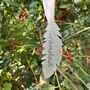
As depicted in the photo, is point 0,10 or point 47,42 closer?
point 47,42

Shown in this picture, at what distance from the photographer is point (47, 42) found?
0.49 metres

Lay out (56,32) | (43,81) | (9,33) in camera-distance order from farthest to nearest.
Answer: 1. (9,33)
2. (43,81)
3. (56,32)

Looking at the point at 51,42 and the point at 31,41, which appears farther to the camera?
the point at 31,41

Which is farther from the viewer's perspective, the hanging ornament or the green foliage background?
the green foliage background

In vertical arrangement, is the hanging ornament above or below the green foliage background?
above

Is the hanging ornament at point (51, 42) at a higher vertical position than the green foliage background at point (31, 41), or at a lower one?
higher

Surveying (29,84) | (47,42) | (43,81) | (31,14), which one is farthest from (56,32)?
(29,84)

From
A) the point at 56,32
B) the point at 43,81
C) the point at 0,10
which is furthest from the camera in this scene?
the point at 0,10

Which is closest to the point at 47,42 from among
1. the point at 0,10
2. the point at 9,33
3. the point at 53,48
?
the point at 53,48

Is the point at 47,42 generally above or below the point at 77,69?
above

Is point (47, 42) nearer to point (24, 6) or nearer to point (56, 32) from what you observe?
point (56, 32)

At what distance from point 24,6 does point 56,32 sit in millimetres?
522

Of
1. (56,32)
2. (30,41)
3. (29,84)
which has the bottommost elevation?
(29,84)

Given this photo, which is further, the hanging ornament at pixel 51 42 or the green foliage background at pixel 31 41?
the green foliage background at pixel 31 41
